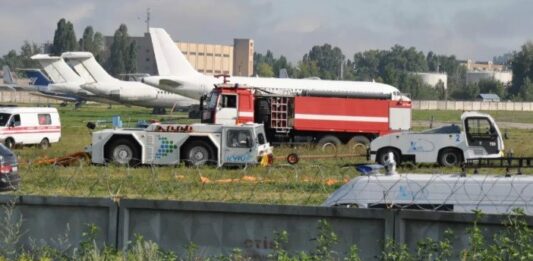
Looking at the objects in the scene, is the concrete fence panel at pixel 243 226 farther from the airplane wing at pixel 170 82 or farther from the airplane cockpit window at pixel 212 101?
the airplane wing at pixel 170 82

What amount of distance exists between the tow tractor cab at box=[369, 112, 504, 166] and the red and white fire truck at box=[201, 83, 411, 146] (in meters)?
6.96

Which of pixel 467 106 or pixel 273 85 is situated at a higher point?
pixel 467 106

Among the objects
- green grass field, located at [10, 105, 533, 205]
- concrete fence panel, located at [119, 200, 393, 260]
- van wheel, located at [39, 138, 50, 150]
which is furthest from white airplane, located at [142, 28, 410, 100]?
concrete fence panel, located at [119, 200, 393, 260]

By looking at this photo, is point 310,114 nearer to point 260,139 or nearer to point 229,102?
point 229,102

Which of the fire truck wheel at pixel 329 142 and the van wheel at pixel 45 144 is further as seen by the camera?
the van wheel at pixel 45 144

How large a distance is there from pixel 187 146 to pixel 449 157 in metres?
8.64

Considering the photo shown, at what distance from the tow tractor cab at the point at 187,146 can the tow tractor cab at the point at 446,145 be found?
447cm

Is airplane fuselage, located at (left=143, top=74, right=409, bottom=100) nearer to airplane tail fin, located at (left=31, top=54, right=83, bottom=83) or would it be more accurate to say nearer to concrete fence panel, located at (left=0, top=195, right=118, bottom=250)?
airplane tail fin, located at (left=31, top=54, right=83, bottom=83)

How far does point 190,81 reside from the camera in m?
63.0

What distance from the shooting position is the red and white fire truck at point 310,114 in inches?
1673

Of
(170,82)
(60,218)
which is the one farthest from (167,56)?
(60,218)

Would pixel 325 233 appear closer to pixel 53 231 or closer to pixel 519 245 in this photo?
pixel 519 245

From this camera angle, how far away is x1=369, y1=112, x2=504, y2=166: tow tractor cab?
34969 mm

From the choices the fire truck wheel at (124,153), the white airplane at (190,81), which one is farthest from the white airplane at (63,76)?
the fire truck wheel at (124,153)
